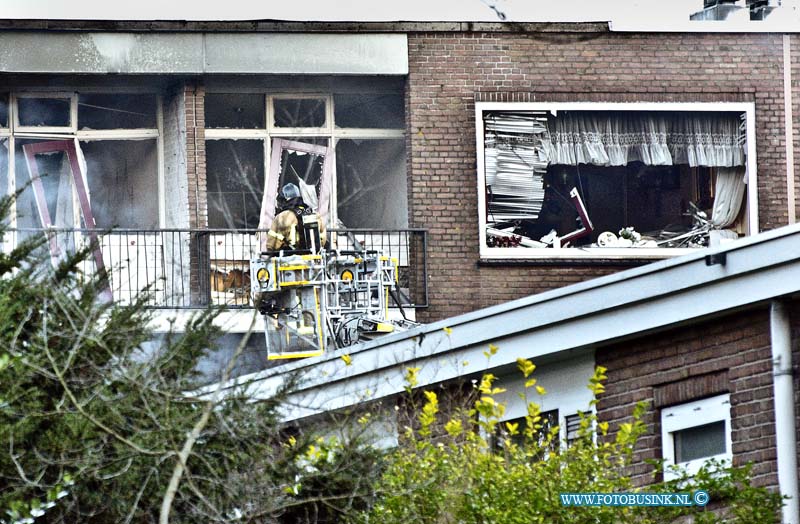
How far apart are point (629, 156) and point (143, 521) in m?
15.4

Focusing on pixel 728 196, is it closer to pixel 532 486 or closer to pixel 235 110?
pixel 235 110

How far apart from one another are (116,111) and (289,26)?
2.84m

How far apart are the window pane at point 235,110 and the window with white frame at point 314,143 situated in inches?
0.6

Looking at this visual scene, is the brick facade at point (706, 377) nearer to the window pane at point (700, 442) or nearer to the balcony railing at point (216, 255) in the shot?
the window pane at point (700, 442)

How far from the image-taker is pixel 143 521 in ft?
33.1

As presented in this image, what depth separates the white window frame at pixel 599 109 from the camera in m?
23.8

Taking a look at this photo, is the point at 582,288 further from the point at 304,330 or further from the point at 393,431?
the point at 304,330

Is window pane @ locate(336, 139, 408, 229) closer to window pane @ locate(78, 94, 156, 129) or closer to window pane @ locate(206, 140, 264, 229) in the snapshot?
window pane @ locate(206, 140, 264, 229)

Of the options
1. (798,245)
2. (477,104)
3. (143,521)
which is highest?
(477,104)

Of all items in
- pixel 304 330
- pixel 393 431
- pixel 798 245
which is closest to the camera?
pixel 798 245

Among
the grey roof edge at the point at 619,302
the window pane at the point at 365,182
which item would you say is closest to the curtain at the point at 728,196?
the window pane at the point at 365,182

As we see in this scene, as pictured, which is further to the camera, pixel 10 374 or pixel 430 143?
pixel 430 143

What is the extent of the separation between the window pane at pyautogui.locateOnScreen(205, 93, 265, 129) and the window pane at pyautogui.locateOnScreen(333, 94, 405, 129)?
1102 mm

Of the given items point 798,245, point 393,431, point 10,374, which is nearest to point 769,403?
point 798,245
